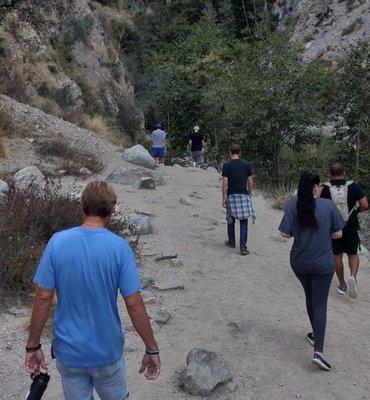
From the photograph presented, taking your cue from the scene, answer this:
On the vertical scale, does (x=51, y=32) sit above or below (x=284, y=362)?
above

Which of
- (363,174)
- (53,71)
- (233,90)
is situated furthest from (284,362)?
(53,71)

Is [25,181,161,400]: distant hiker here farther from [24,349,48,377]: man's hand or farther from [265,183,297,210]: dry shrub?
Answer: [265,183,297,210]: dry shrub

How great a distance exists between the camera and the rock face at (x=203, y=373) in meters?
4.14

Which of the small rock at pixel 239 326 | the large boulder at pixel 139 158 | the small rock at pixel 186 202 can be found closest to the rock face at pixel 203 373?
the small rock at pixel 239 326

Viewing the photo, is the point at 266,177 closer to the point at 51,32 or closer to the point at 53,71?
the point at 53,71

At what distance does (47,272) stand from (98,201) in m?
0.42

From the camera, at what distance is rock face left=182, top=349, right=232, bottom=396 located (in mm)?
4141

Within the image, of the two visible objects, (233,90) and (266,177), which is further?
(233,90)

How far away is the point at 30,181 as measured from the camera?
29.6 feet

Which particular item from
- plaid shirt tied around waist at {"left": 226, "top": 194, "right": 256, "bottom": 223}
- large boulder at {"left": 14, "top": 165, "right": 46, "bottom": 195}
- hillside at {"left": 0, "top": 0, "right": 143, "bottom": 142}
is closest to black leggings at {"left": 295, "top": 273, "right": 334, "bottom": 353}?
plaid shirt tied around waist at {"left": 226, "top": 194, "right": 256, "bottom": 223}

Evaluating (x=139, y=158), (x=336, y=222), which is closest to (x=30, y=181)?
(x=336, y=222)

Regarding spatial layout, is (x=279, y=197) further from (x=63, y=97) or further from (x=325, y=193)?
(x=63, y=97)

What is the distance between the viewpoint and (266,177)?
1783 cm

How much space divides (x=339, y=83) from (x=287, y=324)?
12.9 m
